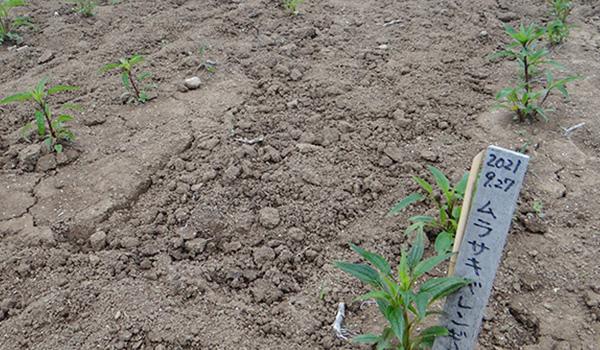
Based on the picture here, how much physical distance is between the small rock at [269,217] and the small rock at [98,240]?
0.84 metres

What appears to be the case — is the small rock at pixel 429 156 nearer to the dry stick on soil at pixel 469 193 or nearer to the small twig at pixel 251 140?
the small twig at pixel 251 140

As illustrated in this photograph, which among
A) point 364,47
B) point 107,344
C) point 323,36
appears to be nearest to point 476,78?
point 364,47

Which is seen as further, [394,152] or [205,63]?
[205,63]

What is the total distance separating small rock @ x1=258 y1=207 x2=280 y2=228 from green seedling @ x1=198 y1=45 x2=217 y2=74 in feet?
5.32

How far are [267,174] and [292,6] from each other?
2240mm

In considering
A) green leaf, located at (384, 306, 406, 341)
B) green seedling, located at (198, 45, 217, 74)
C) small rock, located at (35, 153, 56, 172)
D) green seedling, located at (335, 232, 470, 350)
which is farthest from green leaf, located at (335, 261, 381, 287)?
green seedling, located at (198, 45, 217, 74)

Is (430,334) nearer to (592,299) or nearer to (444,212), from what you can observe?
(444,212)

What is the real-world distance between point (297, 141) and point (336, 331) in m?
1.44

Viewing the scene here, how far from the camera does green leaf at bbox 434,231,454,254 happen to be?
7.54 feet

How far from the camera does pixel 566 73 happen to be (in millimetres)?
3754

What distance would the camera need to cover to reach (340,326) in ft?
7.34

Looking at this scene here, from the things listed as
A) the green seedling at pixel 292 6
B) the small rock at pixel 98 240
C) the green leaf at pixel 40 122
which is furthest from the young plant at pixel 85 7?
the small rock at pixel 98 240

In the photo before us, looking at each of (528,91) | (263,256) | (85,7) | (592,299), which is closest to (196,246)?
(263,256)

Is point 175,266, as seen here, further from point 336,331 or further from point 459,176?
point 459,176
